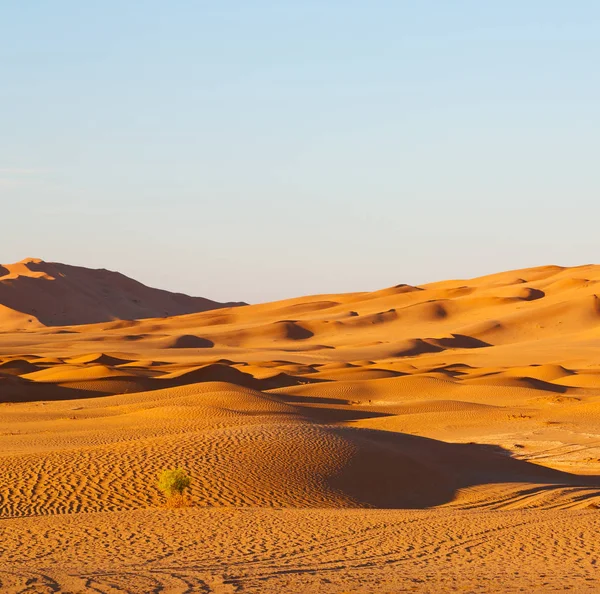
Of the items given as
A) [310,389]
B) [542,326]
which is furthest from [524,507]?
[542,326]

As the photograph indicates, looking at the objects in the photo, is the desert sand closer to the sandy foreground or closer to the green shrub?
the sandy foreground

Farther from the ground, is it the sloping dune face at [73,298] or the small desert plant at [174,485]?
the sloping dune face at [73,298]

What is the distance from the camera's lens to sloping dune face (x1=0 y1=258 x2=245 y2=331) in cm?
12325

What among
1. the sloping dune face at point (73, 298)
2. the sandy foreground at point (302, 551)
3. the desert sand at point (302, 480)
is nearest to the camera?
the sandy foreground at point (302, 551)

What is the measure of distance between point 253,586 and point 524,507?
869 cm

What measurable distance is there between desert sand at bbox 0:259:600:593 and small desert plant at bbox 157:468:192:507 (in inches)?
9.3

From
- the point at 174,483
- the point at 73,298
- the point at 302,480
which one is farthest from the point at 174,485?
the point at 73,298

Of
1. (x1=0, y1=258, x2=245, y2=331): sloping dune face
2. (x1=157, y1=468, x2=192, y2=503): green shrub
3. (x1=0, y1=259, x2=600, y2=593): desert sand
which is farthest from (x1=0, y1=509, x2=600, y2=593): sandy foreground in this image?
(x1=0, y1=258, x2=245, y2=331): sloping dune face

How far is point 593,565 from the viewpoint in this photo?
33.1 feet

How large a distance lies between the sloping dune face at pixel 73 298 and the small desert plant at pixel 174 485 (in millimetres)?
100165

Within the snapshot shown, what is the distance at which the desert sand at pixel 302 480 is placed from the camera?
9664 mm

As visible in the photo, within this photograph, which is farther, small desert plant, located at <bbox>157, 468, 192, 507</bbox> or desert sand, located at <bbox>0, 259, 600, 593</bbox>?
small desert plant, located at <bbox>157, 468, 192, 507</bbox>

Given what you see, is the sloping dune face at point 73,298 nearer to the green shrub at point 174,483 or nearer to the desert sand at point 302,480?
the desert sand at point 302,480

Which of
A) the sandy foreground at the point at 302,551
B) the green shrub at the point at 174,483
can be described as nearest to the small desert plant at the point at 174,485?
the green shrub at the point at 174,483
